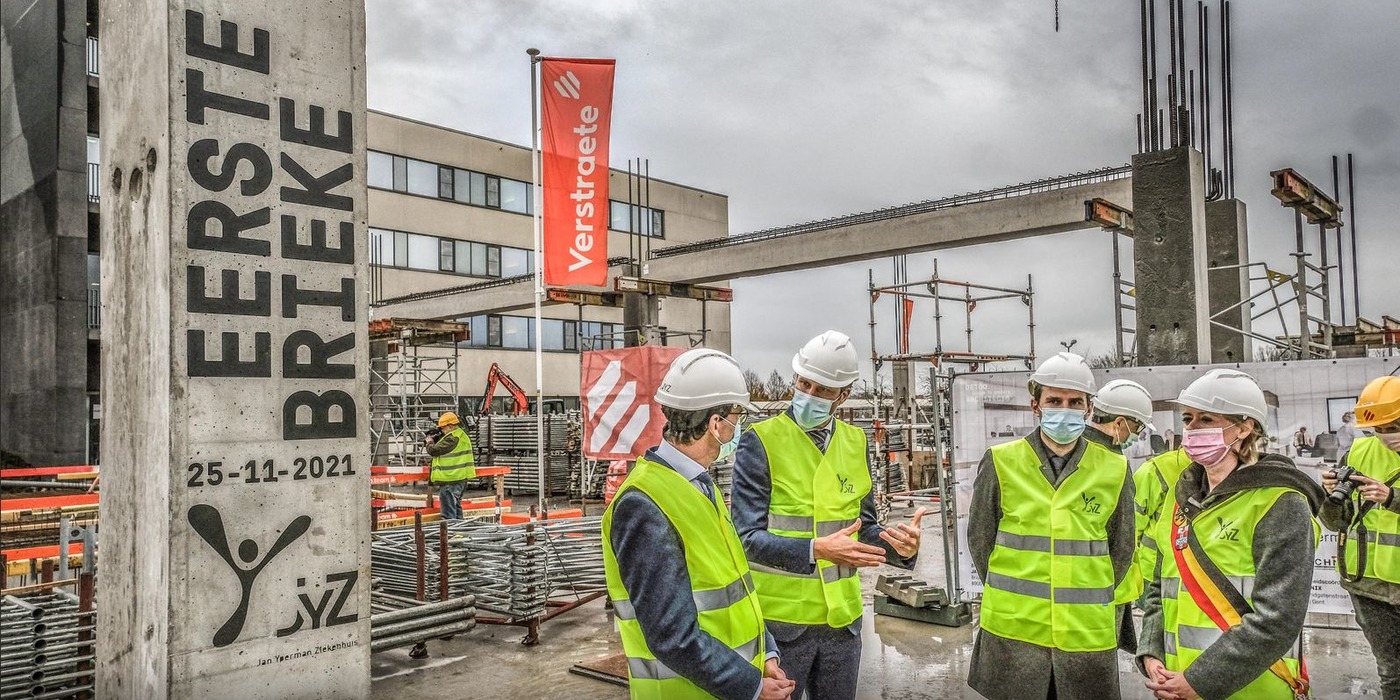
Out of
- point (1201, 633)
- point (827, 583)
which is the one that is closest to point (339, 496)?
point (827, 583)

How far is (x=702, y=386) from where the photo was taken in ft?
10.1

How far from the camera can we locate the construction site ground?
6637mm

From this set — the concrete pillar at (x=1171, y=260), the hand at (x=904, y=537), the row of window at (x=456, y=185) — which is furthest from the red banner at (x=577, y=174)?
the row of window at (x=456, y=185)

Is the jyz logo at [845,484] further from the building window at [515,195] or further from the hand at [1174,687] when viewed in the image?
the building window at [515,195]

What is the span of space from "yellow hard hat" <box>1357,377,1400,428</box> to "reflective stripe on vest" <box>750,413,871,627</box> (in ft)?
9.72

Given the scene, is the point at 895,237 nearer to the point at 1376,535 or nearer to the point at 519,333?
the point at 1376,535

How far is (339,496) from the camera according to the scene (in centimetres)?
536

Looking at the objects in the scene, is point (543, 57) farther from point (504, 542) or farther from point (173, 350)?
point (173, 350)

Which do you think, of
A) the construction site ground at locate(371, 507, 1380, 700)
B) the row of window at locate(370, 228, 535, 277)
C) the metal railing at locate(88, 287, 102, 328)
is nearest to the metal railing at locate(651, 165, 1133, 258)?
the construction site ground at locate(371, 507, 1380, 700)

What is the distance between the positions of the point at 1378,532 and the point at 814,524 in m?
3.50

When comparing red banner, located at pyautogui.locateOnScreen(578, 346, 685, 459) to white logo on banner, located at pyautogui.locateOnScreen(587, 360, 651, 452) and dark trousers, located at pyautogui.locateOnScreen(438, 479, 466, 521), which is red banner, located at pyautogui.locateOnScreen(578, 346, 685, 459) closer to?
white logo on banner, located at pyautogui.locateOnScreen(587, 360, 651, 452)

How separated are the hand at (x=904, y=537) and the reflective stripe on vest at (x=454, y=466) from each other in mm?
9693

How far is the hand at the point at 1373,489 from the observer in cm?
495

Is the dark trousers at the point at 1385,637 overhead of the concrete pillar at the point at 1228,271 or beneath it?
beneath
